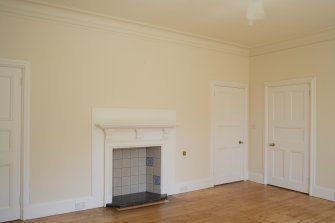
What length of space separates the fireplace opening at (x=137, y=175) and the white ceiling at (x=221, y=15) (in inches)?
84.9

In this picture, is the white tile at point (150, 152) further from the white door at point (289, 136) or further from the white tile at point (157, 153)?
the white door at point (289, 136)

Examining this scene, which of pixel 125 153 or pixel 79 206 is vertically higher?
pixel 125 153

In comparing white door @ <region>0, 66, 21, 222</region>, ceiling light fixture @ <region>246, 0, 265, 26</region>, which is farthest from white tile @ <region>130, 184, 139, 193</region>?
ceiling light fixture @ <region>246, 0, 265, 26</region>

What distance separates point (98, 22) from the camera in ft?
14.0

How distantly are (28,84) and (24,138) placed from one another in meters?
0.73

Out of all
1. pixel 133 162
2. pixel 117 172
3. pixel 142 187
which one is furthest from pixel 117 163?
pixel 142 187

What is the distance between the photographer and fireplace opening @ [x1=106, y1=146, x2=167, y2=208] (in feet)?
15.3

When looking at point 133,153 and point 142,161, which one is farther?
point 142,161

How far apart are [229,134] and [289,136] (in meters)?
1.16

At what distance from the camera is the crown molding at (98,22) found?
371cm

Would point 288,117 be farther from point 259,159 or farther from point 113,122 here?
point 113,122

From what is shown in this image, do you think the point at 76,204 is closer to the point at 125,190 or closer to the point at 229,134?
the point at 125,190

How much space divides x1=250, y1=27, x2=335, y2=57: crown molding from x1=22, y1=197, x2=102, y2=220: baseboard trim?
14.4ft

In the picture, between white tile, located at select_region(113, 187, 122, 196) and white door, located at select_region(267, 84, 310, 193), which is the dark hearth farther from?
white door, located at select_region(267, 84, 310, 193)
